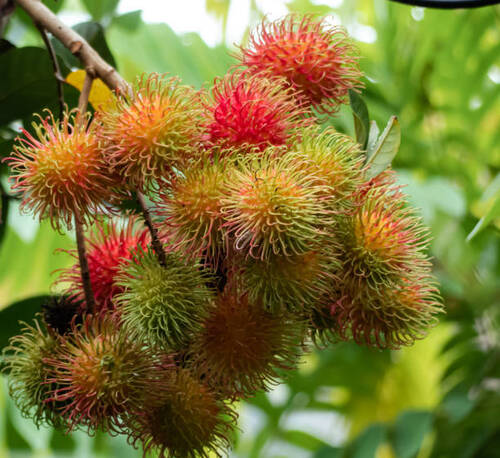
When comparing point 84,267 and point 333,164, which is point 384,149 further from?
point 84,267

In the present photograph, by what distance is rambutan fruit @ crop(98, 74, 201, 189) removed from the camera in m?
0.67

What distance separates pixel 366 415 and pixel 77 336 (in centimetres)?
134

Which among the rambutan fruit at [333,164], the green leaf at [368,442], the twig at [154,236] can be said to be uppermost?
the rambutan fruit at [333,164]

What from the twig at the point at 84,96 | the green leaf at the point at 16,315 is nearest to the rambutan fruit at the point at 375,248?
the twig at the point at 84,96

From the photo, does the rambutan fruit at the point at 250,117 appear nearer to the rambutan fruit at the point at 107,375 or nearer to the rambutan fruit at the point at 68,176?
the rambutan fruit at the point at 68,176

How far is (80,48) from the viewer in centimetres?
77

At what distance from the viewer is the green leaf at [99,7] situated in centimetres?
130

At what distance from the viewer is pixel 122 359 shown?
0.70m

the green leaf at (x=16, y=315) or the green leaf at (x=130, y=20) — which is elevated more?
the green leaf at (x=130, y=20)

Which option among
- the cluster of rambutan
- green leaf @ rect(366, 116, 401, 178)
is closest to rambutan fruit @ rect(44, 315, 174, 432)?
the cluster of rambutan

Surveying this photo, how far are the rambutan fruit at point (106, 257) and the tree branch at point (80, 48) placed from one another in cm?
20

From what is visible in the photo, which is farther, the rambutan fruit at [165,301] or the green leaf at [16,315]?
the green leaf at [16,315]

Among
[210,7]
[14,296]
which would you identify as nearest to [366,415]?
[14,296]

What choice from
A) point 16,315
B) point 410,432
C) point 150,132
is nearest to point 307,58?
point 150,132
